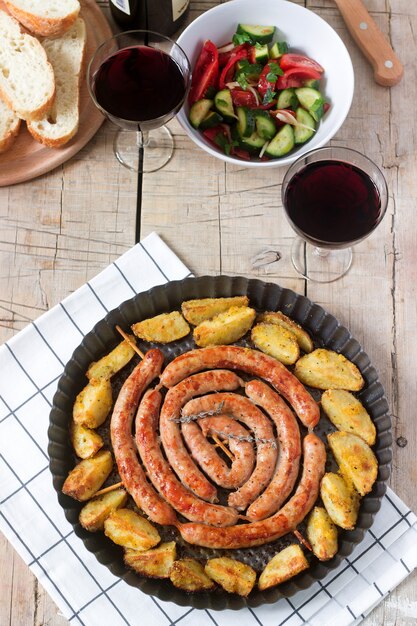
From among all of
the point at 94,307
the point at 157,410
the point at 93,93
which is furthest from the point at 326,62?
the point at 157,410

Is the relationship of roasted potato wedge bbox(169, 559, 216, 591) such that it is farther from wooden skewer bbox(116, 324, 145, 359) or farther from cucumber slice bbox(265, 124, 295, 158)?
cucumber slice bbox(265, 124, 295, 158)

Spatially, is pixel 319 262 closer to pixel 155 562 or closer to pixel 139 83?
pixel 139 83

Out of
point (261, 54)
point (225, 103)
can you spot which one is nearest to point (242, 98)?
point (225, 103)

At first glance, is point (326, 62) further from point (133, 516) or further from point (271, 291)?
point (133, 516)

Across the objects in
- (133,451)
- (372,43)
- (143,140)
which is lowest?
(133,451)

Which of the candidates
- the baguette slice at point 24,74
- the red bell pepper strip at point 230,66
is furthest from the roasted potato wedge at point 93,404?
the red bell pepper strip at point 230,66

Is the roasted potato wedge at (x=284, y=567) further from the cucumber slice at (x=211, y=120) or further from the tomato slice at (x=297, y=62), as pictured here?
the tomato slice at (x=297, y=62)
